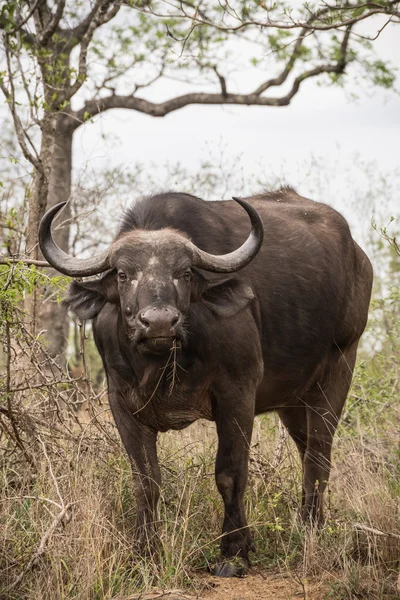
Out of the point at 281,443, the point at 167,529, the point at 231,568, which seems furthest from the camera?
the point at 281,443

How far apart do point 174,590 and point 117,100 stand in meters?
10.8

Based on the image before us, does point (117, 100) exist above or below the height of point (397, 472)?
above

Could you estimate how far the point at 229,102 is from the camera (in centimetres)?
1444

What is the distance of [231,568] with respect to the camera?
17.0ft

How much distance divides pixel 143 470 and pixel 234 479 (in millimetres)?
578

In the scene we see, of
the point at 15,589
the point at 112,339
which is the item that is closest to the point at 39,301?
the point at 112,339

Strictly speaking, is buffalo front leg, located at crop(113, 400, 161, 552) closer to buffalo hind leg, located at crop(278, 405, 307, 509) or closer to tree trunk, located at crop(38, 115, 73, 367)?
buffalo hind leg, located at crop(278, 405, 307, 509)

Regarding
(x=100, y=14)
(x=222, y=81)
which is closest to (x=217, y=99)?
(x=222, y=81)

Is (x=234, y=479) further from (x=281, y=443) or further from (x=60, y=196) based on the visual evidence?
(x=60, y=196)

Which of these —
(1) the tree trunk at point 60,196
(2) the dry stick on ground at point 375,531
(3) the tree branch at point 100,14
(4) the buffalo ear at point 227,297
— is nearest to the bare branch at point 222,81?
(3) the tree branch at point 100,14

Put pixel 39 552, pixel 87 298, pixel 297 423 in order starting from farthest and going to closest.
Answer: pixel 297 423, pixel 87 298, pixel 39 552

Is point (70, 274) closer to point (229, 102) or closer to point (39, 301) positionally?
point (39, 301)

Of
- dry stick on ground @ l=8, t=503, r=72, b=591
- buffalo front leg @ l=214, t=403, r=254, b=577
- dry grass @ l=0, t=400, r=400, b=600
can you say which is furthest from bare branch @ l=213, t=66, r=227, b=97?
dry stick on ground @ l=8, t=503, r=72, b=591

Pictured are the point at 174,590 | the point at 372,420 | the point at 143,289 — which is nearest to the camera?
the point at 174,590
